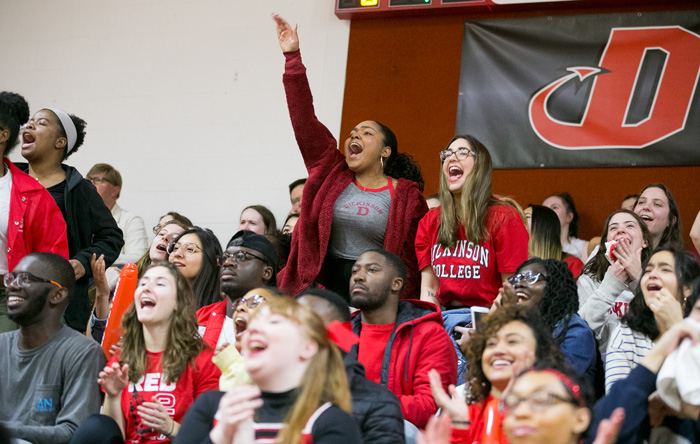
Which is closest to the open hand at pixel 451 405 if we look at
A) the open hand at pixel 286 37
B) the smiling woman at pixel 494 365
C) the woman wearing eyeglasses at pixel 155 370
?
the smiling woman at pixel 494 365

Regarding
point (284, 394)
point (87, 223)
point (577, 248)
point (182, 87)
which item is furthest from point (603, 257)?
point (182, 87)

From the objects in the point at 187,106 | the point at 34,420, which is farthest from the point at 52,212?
the point at 187,106

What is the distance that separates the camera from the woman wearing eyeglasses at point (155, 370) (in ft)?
9.66

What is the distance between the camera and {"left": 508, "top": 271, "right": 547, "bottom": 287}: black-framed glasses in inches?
131

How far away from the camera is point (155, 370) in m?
3.16

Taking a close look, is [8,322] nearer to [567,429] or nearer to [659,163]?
[567,429]

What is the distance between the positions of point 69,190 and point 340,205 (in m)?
1.20

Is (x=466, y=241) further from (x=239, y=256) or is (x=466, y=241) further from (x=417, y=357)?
(x=239, y=256)

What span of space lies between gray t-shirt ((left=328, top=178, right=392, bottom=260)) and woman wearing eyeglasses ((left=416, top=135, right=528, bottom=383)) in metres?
0.20

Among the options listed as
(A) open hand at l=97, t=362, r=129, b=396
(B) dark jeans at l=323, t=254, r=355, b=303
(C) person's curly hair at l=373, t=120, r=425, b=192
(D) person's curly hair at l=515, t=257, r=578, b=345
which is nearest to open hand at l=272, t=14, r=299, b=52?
(C) person's curly hair at l=373, t=120, r=425, b=192

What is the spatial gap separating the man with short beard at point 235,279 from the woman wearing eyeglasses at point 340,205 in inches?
6.5

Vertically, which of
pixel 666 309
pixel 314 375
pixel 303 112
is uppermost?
pixel 303 112

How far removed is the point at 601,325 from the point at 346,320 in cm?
109

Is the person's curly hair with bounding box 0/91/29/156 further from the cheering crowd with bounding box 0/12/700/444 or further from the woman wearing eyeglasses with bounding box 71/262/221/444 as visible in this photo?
the woman wearing eyeglasses with bounding box 71/262/221/444
